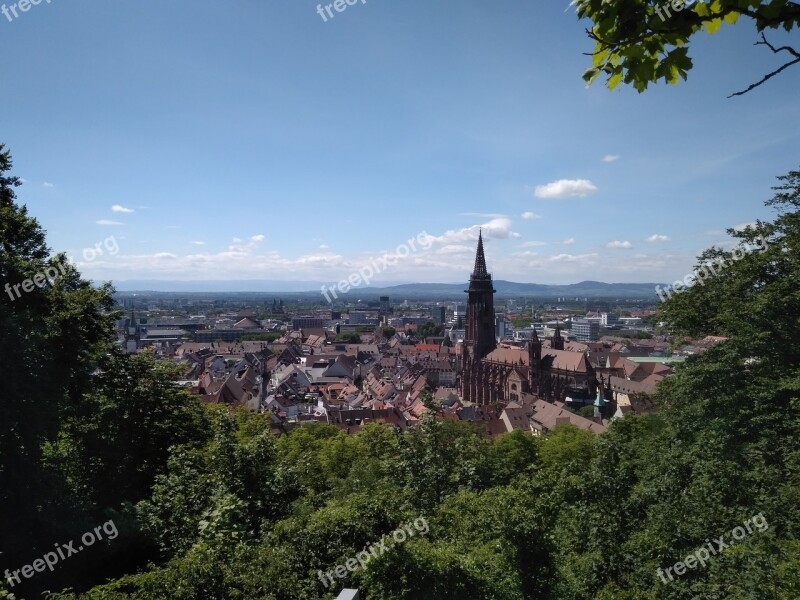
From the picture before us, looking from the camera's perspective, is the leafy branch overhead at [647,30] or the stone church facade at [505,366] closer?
the leafy branch overhead at [647,30]

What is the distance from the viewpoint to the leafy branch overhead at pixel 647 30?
303 centimetres

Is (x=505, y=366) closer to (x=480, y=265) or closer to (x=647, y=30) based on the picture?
(x=480, y=265)

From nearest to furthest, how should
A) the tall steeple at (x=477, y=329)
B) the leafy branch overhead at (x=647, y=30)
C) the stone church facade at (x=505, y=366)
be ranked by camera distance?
the leafy branch overhead at (x=647, y=30) → the stone church facade at (x=505, y=366) → the tall steeple at (x=477, y=329)

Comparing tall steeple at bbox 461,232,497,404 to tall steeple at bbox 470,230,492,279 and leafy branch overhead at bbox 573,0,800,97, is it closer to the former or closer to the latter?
tall steeple at bbox 470,230,492,279

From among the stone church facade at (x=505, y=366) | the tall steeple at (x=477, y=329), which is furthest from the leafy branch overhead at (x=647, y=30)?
the tall steeple at (x=477, y=329)

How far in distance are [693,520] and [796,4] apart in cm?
1143

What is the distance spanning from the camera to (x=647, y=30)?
3.20 meters

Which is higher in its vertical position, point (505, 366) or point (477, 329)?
point (477, 329)

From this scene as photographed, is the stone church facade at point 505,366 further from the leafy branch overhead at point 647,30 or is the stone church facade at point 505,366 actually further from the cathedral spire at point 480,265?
the leafy branch overhead at point 647,30

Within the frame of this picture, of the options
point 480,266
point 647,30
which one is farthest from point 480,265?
point 647,30

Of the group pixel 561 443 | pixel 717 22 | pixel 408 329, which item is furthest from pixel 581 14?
pixel 408 329

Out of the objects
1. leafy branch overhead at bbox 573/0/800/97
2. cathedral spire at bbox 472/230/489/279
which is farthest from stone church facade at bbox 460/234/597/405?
leafy branch overhead at bbox 573/0/800/97

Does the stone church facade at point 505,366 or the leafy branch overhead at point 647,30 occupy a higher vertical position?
the leafy branch overhead at point 647,30

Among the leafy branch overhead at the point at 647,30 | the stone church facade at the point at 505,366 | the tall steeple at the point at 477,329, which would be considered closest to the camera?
the leafy branch overhead at the point at 647,30
